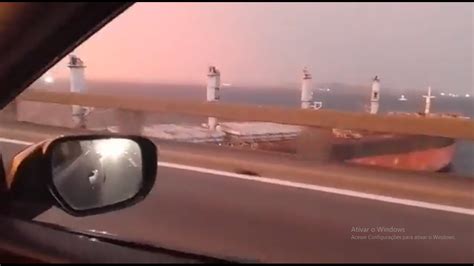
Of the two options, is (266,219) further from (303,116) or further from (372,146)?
(372,146)

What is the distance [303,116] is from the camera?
25.1 feet

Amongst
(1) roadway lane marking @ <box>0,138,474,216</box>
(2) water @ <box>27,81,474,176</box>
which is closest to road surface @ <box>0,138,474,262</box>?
(1) roadway lane marking @ <box>0,138,474,216</box>

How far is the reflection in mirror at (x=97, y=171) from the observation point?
1936 millimetres

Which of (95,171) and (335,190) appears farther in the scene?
(335,190)

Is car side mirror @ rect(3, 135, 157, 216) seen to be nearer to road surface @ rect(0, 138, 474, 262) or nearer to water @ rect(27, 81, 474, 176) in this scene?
water @ rect(27, 81, 474, 176)

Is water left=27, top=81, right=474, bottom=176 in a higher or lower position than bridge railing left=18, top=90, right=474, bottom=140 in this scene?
higher

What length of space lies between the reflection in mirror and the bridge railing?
4.81 metres

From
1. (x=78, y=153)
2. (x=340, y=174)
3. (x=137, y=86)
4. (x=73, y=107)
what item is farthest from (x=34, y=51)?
(x=73, y=107)

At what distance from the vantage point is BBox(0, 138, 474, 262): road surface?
4730 mm

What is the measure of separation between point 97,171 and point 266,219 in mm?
3691

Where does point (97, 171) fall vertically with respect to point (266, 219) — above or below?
above

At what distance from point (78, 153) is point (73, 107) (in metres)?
7.85

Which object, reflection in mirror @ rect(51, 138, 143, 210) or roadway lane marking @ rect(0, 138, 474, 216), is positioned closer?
reflection in mirror @ rect(51, 138, 143, 210)

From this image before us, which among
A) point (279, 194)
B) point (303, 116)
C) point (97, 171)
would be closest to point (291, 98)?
point (279, 194)
